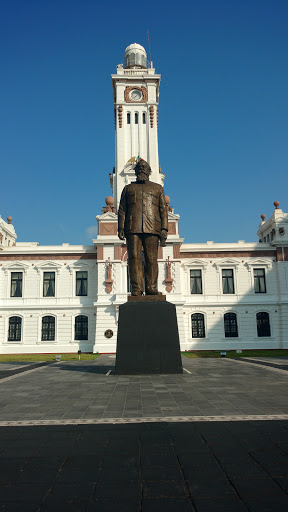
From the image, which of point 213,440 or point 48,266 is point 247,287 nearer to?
point 48,266

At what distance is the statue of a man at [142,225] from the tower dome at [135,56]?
3589 centimetres

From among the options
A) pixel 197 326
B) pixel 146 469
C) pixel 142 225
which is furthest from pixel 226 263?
pixel 146 469

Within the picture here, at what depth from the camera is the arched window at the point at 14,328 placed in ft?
94.5

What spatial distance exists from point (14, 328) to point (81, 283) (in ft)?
21.5

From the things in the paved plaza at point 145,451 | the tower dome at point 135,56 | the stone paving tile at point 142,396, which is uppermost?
the tower dome at point 135,56

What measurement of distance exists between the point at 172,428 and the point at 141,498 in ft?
6.25

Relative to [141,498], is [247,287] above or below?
above

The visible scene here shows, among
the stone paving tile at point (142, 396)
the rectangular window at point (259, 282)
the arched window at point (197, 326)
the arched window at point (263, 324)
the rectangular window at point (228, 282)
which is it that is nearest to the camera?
the stone paving tile at point (142, 396)

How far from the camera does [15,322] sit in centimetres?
2898

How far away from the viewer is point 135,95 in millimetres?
37094

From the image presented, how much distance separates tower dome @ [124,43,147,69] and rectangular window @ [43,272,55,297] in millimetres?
26765

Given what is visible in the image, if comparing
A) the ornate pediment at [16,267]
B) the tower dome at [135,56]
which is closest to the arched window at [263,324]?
the ornate pediment at [16,267]

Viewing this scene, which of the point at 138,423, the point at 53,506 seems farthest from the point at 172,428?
the point at 53,506

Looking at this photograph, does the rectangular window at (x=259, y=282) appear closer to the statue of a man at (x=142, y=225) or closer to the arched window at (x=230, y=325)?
the arched window at (x=230, y=325)
